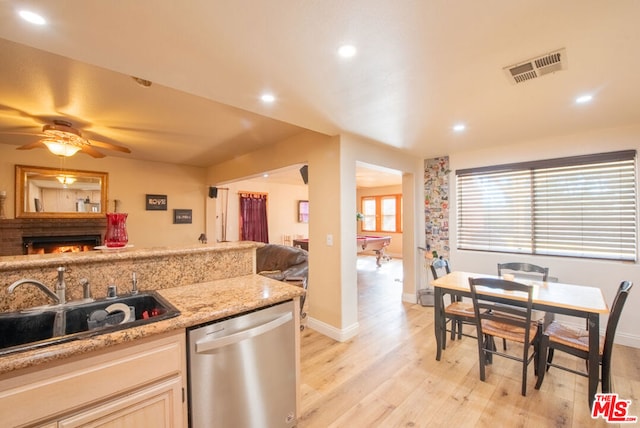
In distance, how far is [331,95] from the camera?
2135 mm

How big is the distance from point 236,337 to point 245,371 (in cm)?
22

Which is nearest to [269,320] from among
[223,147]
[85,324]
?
[85,324]

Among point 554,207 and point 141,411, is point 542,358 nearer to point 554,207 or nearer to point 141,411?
point 554,207

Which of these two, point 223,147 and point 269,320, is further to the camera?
point 223,147

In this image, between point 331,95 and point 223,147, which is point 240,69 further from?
point 223,147

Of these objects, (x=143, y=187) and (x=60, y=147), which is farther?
(x=143, y=187)

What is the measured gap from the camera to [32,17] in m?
A: 1.28

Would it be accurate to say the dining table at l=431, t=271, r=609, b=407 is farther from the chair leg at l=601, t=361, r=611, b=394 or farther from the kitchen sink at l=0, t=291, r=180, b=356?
the kitchen sink at l=0, t=291, r=180, b=356

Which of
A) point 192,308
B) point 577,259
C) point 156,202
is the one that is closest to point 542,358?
point 577,259

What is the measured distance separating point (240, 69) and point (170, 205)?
4555 mm

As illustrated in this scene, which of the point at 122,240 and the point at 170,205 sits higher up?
the point at 170,205

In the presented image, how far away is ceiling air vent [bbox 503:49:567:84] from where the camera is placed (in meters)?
1.64

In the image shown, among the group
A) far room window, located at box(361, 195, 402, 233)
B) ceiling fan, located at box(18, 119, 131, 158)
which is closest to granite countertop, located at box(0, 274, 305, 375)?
ceiling fan, located at box(18, 119, 131, 158)

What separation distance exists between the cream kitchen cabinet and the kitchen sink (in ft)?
0.40
